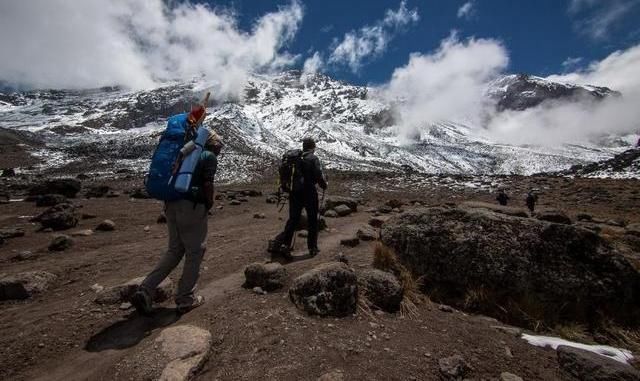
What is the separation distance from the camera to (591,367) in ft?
14.1

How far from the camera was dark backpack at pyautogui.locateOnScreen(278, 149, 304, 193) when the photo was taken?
8508 mm

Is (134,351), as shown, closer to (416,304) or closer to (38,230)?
(416,304)

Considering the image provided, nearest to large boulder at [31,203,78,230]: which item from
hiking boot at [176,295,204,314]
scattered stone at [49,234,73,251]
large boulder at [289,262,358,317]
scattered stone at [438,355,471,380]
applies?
scattered stone at [49,234,73,251]

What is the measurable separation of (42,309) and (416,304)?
5833mm

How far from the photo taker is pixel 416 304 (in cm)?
622

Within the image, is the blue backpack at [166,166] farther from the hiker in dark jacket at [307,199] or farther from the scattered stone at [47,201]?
the scattered stone at [47,201]

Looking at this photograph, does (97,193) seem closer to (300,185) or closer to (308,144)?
(308,144)

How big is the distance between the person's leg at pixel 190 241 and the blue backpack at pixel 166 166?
268 millimetres

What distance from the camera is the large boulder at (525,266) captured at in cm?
596

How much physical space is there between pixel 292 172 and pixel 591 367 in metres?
6.00

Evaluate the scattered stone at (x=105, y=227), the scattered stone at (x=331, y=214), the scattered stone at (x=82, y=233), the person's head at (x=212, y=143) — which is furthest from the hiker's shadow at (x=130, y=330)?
the scattered stone at (x=331, y=214)

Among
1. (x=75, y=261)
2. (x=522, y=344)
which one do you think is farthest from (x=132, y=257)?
(x=522, y=344)

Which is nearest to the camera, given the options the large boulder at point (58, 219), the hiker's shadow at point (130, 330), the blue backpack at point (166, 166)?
the hiker's shadow at point (130, 330)

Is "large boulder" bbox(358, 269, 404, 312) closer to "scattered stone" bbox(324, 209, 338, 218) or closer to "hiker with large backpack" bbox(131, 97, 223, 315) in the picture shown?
"hiker with large backpack" bbox(131, 97, 223, 315)
